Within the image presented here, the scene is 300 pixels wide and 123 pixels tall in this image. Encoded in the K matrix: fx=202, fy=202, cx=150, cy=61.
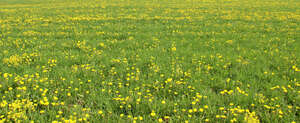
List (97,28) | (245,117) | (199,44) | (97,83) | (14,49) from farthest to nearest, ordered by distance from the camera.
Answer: (97,28) < (199,44) < (14,49) < (97,83) < (245,117)

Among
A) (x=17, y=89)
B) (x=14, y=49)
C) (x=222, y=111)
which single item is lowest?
(x=222, y=111)

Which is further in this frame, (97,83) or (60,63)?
(60,63)

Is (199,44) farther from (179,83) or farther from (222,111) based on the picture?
(222,111)

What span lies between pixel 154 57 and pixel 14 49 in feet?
15.9

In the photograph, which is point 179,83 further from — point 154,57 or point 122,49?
point 122,49

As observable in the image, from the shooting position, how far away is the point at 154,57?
595cm

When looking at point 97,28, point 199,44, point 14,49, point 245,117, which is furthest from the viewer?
point 97,28

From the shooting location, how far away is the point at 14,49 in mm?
6875

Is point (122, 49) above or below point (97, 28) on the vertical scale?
below

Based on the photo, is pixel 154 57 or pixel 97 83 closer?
pixel 97 83

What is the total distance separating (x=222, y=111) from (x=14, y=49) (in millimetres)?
6917

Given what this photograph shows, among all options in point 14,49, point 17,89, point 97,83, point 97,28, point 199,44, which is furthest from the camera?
point 97,28

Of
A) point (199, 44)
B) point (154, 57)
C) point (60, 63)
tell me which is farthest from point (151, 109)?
point (199, 44)

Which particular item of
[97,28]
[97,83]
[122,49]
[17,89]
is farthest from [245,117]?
[97,28]
